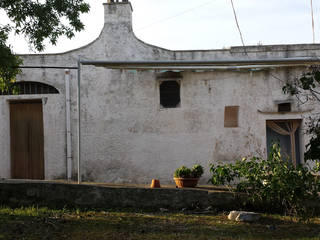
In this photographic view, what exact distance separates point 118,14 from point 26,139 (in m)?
4.28

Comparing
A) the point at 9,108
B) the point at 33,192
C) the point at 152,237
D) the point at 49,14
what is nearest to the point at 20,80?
the point at 9,108

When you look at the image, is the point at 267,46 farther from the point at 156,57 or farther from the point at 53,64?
the point at 53,64

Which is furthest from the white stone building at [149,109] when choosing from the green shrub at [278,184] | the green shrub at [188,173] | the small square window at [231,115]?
the green shrub at [278,184]

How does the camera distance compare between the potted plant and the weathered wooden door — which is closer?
the potted plant

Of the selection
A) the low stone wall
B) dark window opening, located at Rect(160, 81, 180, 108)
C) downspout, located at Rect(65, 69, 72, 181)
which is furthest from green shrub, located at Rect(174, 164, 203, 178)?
downspout, located at Rect(65, 69, 72, 181)

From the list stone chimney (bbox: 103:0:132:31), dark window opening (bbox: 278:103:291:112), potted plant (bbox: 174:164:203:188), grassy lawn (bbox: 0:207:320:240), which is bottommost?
grassy lawn (bbox: 0:207:320:240)

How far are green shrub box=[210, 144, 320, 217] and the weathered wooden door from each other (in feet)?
18.6

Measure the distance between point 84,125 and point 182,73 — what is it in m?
2.99

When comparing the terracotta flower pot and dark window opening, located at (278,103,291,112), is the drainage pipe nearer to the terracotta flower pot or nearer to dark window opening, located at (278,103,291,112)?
the terracotta flower pot

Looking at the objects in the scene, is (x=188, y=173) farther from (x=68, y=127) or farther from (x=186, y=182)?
(x=68, y=127)

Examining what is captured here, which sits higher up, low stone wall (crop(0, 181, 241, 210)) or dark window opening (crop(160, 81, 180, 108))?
dark window opening (crop(160, 81, 180, 108))

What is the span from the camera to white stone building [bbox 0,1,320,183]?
9.63 meters

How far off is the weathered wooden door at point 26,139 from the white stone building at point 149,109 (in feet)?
0.56

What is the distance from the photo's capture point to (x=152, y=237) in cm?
505
